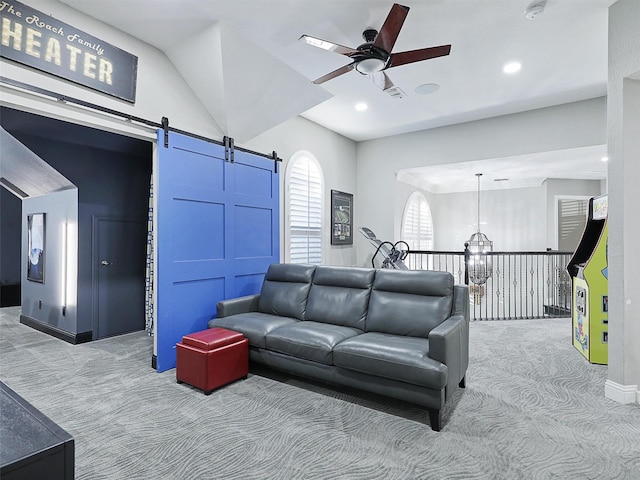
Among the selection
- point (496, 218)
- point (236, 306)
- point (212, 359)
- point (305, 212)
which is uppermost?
point (496, 218)

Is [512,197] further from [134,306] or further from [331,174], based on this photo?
[134,306]

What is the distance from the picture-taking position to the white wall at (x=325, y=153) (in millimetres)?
5021

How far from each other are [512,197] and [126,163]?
816cm

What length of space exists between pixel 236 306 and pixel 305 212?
6.97 feet

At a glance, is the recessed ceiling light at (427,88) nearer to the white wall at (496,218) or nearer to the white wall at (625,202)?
the white wall at (625,202)

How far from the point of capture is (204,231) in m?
3.88

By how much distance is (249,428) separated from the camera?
2.44 metres

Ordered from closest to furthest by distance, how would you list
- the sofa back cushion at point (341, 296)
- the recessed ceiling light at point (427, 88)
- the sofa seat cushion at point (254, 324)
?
the sofa seat cushion at point (254, 324)
the sofa back cushion at point (341, 296)
the recessed ceiling light at point (427, 88)

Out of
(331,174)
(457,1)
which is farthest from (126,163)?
(457,1)

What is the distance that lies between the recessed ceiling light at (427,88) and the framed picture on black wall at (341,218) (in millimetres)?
2148

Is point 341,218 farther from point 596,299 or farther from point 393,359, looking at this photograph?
point 393,359

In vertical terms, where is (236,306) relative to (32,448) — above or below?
below

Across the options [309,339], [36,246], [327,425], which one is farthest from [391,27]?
[36,246]

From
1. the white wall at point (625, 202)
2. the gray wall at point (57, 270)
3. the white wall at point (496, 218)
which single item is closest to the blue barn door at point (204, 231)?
the gray wall at point (57, 270)
